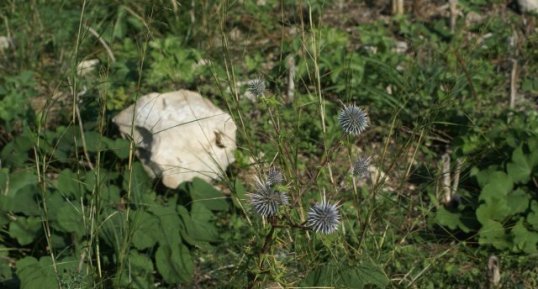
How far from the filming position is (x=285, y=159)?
301 centimetres

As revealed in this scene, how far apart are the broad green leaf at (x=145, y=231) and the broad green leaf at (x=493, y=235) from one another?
1384 mm

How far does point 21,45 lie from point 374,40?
2.05m

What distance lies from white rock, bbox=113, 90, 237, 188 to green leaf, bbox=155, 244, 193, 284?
2.22 ft

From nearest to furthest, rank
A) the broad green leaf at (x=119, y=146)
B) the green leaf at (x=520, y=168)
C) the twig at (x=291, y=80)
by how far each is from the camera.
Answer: the green leaf at (x=520, y=168)
the broad green leaf at (x=119, y=146)
the twig at (x=291, y=80)

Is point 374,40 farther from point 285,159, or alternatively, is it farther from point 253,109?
point 285,159

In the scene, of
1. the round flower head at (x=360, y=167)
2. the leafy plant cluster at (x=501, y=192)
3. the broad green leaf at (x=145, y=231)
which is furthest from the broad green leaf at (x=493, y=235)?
the broad green leaf at (x=145, y=231)

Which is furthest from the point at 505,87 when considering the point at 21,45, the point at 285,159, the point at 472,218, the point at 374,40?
the point at 21,45

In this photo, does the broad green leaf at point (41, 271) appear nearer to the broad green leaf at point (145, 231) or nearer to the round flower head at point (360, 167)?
the broad green leaf at point (145, 231)

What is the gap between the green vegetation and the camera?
3.16 meters

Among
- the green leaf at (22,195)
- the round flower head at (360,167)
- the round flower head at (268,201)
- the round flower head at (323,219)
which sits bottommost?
the green leaf at (22,195)

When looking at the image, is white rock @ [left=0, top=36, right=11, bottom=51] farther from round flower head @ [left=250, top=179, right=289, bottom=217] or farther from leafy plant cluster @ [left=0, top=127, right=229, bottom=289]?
round flower head @ [left=250, top=179, right=289, bottom=217]

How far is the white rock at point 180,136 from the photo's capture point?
430 centimetres

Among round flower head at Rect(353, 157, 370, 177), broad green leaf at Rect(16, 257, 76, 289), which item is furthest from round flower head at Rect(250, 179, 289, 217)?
broad green leaf at Rect(16, 257, 76, 289)

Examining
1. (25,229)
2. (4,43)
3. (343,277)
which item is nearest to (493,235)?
(343,277)
